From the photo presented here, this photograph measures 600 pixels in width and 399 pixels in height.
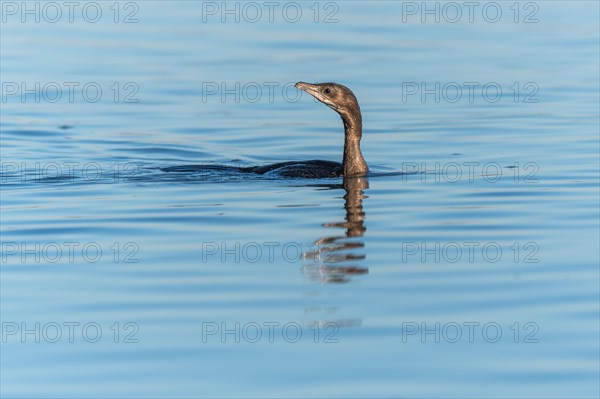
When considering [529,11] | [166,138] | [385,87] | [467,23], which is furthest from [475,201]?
[529,11]

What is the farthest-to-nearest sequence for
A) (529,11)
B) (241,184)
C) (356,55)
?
1. (529,11)
2. (356,55)
3. (241,184)

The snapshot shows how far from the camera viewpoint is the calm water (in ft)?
26.2

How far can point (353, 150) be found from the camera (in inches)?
608

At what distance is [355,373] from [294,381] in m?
0.37

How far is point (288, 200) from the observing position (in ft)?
45.1

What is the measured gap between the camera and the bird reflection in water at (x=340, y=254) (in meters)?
10.2

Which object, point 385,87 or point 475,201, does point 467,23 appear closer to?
point 385,87
